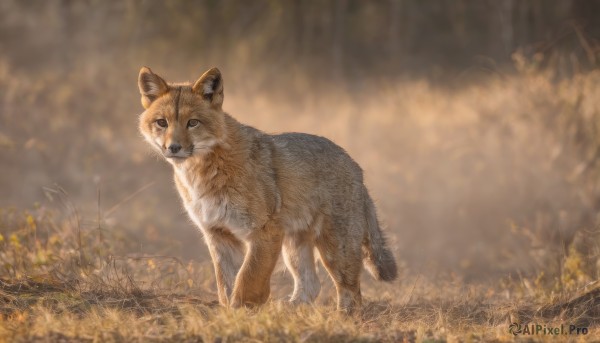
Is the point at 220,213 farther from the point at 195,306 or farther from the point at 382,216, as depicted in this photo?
→ the point at 382,216

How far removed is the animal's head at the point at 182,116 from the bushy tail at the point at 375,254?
1912mm

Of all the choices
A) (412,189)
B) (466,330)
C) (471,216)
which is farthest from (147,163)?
(466,330)

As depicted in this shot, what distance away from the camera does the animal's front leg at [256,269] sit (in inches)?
263

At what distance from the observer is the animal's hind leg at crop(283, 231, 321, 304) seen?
7750mm

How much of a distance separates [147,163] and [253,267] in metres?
9.37

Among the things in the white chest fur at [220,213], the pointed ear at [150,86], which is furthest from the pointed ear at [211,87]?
the white chest fur at [220,213]

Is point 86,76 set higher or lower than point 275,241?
higher

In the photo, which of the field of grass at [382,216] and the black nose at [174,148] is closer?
the field of grass at [382,216]

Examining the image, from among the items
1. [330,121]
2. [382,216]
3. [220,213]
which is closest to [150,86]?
[220,213]

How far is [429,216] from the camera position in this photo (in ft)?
48.9

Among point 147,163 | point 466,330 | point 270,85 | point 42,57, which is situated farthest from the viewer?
point 270,85

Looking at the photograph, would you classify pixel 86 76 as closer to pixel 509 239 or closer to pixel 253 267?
pixel 509 239

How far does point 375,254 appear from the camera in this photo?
25.6 ft

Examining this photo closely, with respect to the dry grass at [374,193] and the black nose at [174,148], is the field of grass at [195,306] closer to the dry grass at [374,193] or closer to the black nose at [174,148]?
the dry grass at [374,193]
